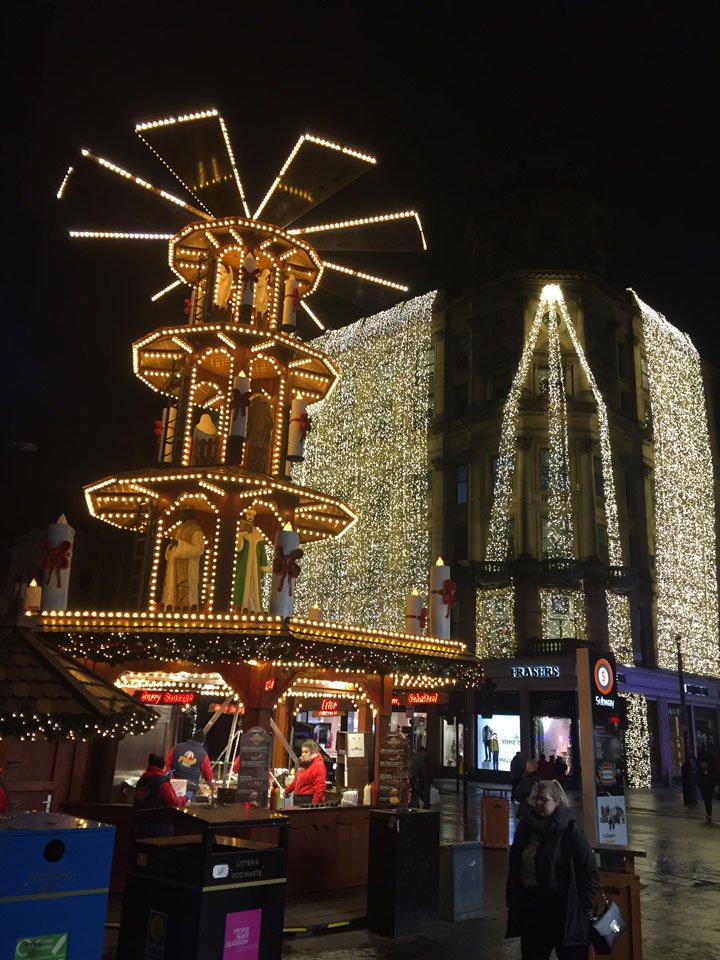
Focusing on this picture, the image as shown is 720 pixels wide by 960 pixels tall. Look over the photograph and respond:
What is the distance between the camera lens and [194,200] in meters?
18.3

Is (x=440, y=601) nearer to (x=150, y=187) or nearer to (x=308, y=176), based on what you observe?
(x=308, y=176)

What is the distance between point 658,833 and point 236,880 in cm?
1720

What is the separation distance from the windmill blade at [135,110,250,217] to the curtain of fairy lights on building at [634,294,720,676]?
1278 inches

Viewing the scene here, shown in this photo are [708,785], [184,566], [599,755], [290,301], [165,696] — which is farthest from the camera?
[708,785]

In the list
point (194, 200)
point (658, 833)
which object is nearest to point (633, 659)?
point (658, 833)

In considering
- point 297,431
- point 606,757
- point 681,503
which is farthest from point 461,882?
point 681,503

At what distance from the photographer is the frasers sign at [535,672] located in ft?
118

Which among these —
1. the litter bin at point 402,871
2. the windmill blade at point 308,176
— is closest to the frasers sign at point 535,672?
the windmill blade at point 308,176

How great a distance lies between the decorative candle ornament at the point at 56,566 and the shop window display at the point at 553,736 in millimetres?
27979

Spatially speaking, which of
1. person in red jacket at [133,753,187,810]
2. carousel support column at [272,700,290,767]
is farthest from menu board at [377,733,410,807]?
carousel support column at [272,700,290,767]

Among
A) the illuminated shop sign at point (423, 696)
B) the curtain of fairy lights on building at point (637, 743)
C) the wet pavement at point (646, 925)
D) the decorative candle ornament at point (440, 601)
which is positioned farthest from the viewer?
the curtain of fairy lights on building at point (637, 743)

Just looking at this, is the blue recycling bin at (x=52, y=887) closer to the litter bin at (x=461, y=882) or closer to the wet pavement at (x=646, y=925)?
the wet pavement at (x=646, y=925)

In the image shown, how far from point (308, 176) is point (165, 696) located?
11.8 m

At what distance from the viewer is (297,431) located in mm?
16375
